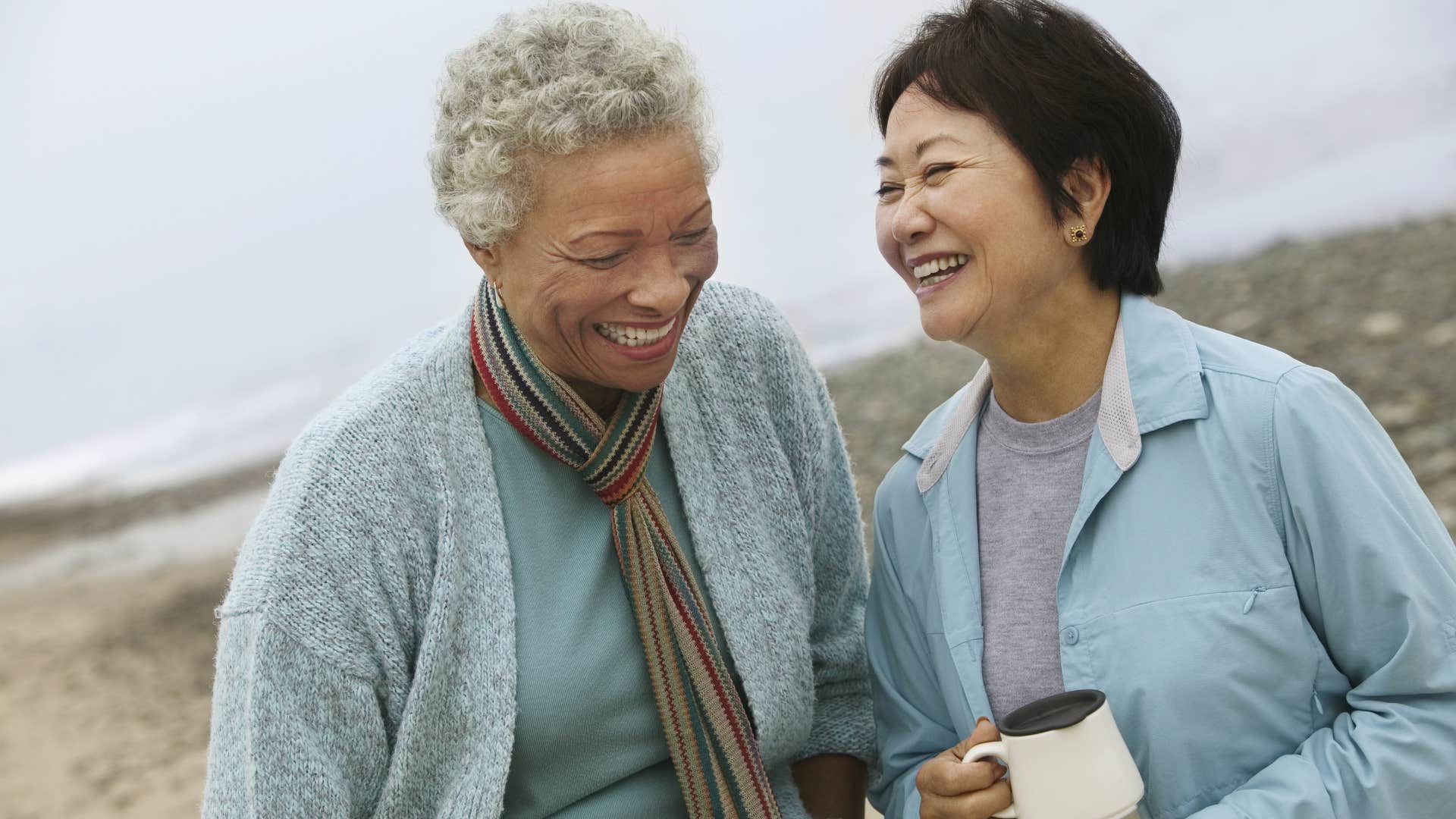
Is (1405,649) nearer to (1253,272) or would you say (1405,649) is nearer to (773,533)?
(773,533)

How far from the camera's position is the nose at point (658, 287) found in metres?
1.78

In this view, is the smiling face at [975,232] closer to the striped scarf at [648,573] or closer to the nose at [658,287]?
the nose at [658,287]

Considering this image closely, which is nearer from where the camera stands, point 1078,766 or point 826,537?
point 1078,766

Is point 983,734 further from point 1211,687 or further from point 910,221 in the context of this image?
point 910,221

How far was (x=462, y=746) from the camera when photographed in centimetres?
183

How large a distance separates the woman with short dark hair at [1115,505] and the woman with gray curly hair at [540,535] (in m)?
0.28

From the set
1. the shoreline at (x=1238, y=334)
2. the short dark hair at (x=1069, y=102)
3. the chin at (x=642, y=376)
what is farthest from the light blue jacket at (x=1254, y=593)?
the shoreline at (x=1238, y=334)

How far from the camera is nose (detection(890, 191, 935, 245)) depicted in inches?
69.4

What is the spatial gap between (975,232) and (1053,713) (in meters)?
0.61

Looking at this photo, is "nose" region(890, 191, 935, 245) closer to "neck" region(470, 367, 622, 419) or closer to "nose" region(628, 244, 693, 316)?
"nose" region(628, 244, 693, 316)

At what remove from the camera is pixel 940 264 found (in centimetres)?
179

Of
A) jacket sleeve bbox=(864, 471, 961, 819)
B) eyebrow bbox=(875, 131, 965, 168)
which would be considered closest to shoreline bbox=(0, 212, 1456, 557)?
jacket sleeve bbox=(864, 471, 961, 819)

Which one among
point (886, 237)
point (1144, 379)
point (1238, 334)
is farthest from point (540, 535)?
point (1238, 334)

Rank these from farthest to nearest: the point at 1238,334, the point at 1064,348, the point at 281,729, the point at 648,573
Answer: the point at 1238,334 < the point at 648,573 < the point at 1064,348 < the point at 281,729
